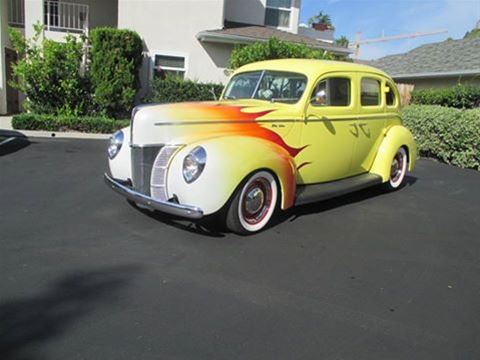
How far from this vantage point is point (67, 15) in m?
15.0

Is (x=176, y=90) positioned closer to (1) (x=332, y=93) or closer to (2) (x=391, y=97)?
(2) (x=391, y=97)

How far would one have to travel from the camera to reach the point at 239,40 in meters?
13.9

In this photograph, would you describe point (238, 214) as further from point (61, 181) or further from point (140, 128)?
point (61, 181)

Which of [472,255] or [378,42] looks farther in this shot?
[378,42]

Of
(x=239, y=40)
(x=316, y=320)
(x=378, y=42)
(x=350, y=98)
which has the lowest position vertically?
(x=316, y=320)

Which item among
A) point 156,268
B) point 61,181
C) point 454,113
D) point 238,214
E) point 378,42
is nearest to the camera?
point 156,268

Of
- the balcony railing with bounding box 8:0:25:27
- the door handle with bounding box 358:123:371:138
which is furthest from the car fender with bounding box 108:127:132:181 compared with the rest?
the balcony railing with bounding box 8:0:25:27

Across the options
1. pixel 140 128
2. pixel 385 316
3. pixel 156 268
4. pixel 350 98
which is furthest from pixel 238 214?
pixel 350 98

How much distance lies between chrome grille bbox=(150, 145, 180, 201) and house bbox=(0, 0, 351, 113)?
10.4m

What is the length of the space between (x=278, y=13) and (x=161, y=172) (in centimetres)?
1534

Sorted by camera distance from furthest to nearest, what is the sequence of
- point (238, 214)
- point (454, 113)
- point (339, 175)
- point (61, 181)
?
point (454, 113)
point (61, 181)
point (339, 175)
point (238, 214)

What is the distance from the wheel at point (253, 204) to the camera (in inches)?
167

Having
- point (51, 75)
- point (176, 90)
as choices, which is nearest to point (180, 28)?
point (176, 90)

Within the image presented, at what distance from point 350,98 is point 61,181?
14.8 ft
